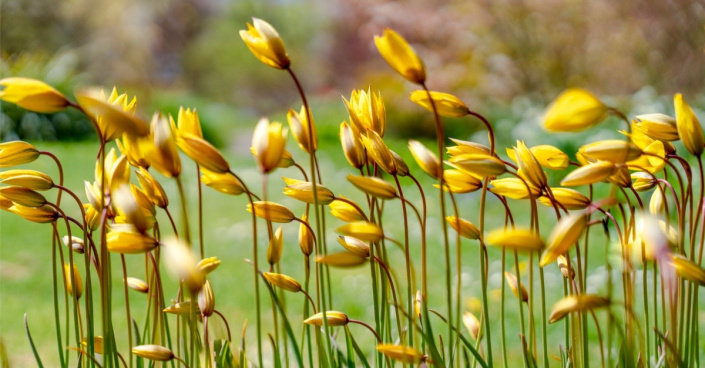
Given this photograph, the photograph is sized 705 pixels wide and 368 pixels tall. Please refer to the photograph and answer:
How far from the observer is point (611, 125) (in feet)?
14.9

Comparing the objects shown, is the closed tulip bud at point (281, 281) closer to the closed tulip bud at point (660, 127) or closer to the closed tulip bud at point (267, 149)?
the closed tulip bud at point (267, 149)

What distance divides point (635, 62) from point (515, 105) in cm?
177

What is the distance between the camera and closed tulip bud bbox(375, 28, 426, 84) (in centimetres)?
53

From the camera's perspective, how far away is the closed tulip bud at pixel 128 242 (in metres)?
0.51

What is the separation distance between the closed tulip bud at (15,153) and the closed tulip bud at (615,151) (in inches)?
19.8

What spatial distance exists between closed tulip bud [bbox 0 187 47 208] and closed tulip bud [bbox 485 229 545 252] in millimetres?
434

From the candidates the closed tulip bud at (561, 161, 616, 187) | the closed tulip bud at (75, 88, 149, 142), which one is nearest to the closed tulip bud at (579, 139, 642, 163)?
the closed tulip bud at (561, 161, 616, 187)

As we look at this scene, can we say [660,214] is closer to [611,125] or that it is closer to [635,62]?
[611,125]

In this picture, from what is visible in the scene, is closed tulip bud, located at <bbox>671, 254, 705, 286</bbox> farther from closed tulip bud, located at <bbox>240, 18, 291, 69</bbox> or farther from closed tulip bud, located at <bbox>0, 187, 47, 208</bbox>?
closed tulip bud, located at <bbox>0, 187, 47, 208</bbox>

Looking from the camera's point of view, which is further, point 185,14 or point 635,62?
point 185,14

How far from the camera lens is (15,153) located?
668 millimetres

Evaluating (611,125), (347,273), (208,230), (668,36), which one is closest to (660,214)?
(347,273)

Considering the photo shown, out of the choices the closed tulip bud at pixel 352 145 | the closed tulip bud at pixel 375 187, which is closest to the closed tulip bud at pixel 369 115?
the closed tulip bud at pixel 352 145

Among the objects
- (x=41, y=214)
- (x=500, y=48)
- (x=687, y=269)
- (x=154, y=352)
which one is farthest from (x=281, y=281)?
(x=500, y=48)
